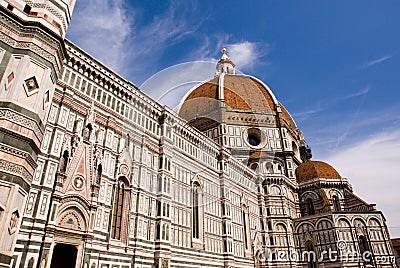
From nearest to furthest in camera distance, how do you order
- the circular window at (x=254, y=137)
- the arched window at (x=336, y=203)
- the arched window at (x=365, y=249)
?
the arched window at (x=365, y=249), the arched window at (x=336, y=203), the circular window at (x=254, y=137)

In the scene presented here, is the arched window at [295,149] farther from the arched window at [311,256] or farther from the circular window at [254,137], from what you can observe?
the arched window at [311,256]

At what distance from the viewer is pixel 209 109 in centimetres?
4603

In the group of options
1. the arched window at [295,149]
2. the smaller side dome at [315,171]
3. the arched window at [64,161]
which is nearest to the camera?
the arched window at [64,161]

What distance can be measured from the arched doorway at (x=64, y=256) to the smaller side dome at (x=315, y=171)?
34712 mm

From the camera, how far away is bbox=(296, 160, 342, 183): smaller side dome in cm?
4112

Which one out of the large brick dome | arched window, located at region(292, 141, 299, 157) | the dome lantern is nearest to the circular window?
the large brick dome

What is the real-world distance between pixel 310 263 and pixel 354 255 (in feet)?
17.0

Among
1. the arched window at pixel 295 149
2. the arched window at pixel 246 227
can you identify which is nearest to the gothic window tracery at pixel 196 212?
the arched window at pixel 246 227

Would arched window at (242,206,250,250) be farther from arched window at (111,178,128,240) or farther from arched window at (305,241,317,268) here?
arched window at (111,178,128,240)

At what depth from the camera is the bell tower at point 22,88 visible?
846cm

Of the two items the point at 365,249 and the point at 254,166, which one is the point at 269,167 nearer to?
the point at 254,166

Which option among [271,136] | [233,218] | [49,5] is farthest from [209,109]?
[49,5]

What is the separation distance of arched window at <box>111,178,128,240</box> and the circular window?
28.0 meters

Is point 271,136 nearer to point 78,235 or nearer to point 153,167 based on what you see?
point 153,167
